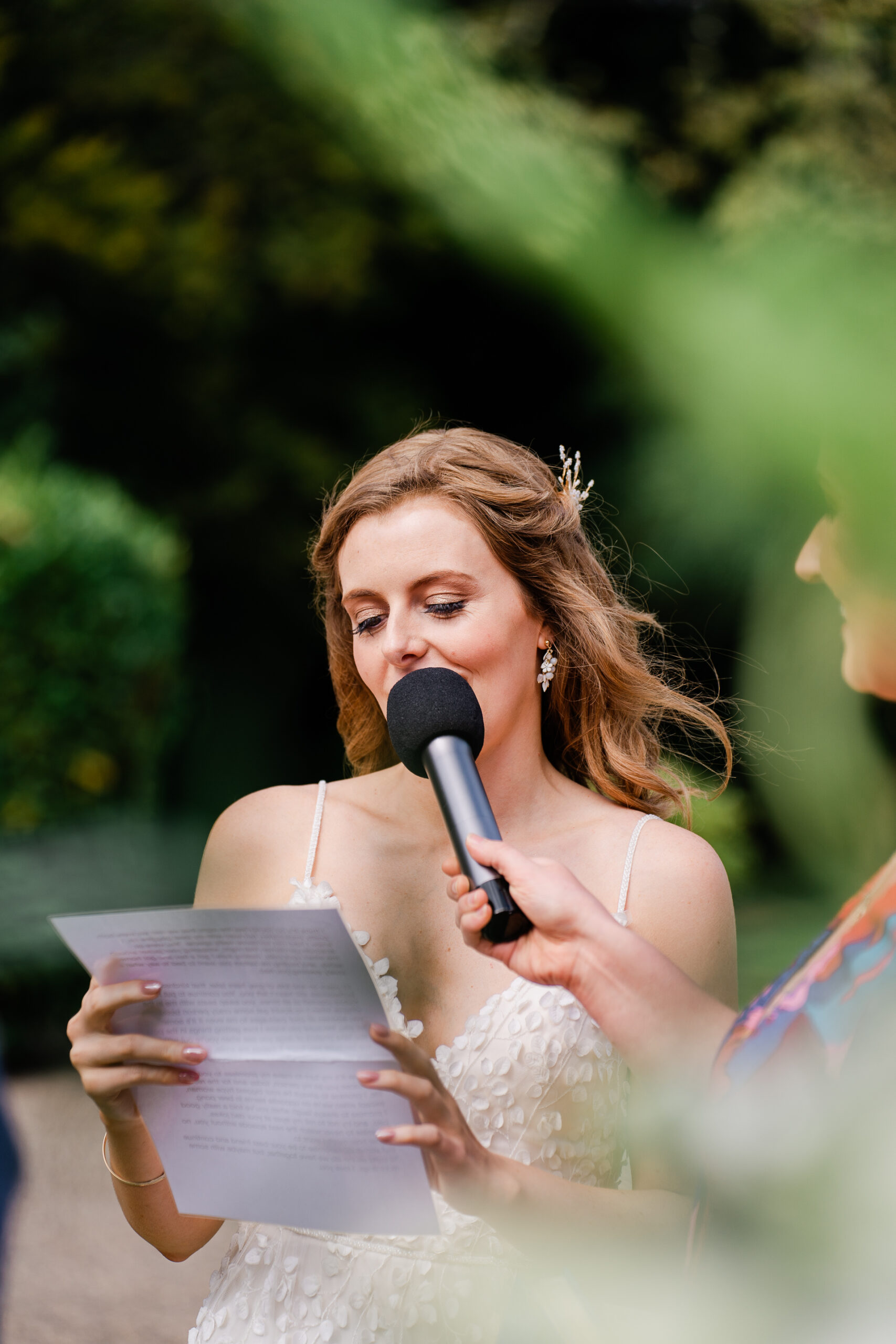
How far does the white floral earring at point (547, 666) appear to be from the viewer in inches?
72.5

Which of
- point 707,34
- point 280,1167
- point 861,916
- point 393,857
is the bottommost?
point 280,1167

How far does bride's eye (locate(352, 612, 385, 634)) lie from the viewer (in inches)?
63.5

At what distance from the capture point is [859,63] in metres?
0.51

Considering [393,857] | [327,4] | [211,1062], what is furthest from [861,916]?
[393,857]

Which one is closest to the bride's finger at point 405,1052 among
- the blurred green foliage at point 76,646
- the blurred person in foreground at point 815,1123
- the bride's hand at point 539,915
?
the bride's hand at point 539,915

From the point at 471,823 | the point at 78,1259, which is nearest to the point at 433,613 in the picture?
the point at 471,823

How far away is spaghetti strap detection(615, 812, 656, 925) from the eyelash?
1.49 feet

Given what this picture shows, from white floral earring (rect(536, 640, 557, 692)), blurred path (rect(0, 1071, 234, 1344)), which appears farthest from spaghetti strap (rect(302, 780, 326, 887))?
blurred path (rect(0, 1071, 234, 1344))

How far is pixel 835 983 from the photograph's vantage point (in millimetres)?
433

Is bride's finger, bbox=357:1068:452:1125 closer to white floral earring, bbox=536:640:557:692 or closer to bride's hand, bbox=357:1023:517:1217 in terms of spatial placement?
bride's hand, bbox=357:1023:517:1217

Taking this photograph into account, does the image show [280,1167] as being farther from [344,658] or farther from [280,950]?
[344,658]

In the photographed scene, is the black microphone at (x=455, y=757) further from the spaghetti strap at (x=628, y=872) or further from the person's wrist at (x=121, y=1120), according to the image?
the person's wrist at (x=121, y=1120)

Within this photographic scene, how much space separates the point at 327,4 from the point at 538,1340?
1.79 feet

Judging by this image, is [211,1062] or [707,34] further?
[707,34]
